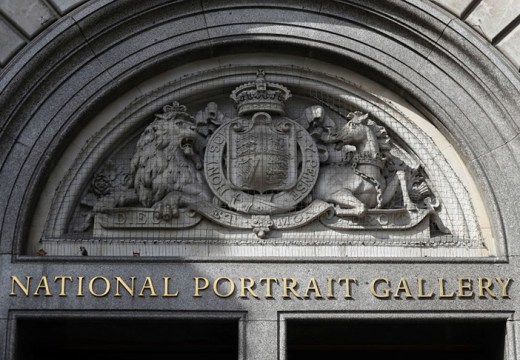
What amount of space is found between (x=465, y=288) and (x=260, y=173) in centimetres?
320

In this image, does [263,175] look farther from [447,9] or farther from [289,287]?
[447,9]

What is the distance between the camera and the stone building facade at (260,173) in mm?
16844

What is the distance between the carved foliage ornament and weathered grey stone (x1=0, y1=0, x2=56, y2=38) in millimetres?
2064

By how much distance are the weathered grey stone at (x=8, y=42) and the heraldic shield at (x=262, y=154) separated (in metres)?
3.17

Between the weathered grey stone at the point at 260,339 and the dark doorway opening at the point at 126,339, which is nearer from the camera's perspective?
the weathered grey stone at the point at 260,339

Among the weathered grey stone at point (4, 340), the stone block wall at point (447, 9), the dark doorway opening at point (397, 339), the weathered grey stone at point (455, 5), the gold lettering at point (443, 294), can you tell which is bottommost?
the weathered grey stone at point (4, 340)

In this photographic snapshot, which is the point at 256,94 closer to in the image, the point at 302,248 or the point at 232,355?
Answer: the point at 302,248

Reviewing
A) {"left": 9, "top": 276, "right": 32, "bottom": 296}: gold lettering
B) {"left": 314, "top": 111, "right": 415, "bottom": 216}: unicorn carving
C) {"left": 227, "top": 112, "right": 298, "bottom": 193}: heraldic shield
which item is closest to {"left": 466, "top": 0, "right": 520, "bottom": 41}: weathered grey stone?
{"left": 314, "top": 111, "right": 415, "bottom": 216}: unicorn carving

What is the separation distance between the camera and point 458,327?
1769 centimetres

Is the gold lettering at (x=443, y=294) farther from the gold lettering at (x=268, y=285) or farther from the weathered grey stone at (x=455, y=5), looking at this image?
the weathered grey stone at (x=455, y=5)

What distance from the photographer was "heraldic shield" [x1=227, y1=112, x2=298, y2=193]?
17562mm

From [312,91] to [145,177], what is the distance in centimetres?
270

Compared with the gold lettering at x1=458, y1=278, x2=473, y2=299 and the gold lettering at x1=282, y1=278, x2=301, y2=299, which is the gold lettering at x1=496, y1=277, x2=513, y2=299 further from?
the gold lettering at x1=282, y1=278, x2=301, y2=299

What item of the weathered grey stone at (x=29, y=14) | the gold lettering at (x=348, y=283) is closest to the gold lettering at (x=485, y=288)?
the gold lettering at (x=348, y=283)
